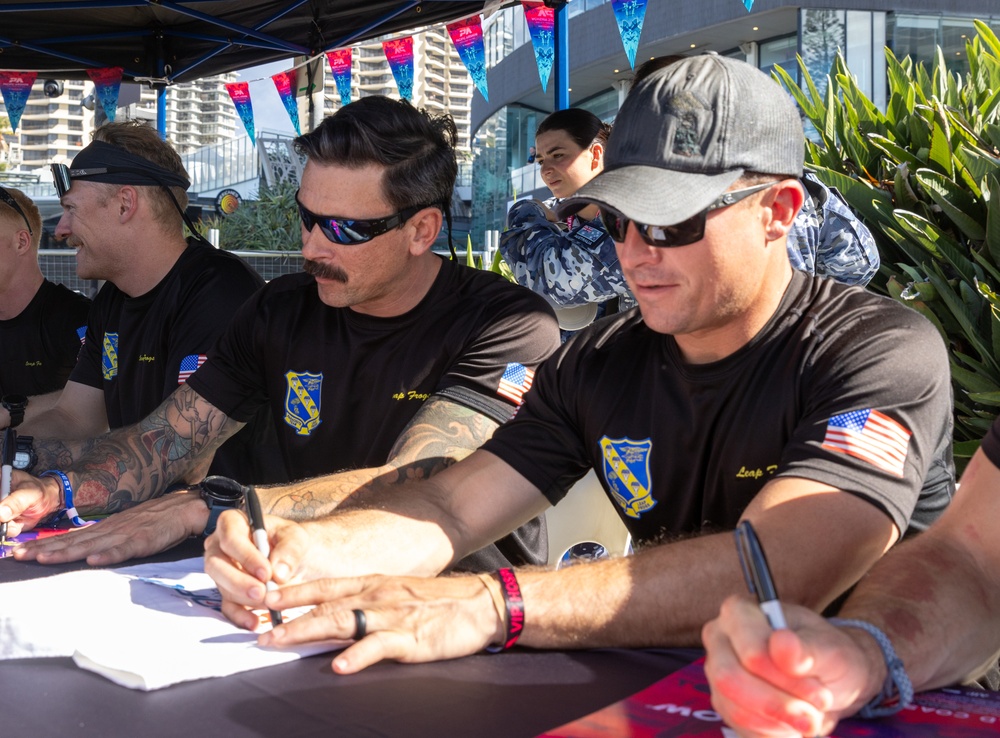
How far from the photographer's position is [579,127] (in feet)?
12.8

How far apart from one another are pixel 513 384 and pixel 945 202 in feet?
6.92

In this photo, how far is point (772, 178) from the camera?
1749mm

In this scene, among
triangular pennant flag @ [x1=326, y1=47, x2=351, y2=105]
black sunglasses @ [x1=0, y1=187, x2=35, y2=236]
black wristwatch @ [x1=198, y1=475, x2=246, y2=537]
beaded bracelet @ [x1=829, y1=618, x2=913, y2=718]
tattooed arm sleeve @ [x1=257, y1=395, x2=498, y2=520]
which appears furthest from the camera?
triangular pennant flag @ [x1=326, y1=47, x2=351, y2=105]

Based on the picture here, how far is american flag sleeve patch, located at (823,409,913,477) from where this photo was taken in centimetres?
160

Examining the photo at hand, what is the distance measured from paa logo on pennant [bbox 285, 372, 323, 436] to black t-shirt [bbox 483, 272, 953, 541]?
89cm

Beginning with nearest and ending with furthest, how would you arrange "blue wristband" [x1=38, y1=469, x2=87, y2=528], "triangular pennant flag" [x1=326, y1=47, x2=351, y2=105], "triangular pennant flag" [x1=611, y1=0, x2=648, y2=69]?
"blue wristband" [x1=38, y1=469, x2=87, y2=528] < "triangular pennant flag" [x1=611, y1=0, x2=648, y2=69] < "triangular pennant flag" [x1=326, y1=47, x2=351, y2=105]

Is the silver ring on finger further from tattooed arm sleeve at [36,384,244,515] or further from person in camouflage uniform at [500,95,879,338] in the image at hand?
person in camouflage uniform at [500,95,879,338]

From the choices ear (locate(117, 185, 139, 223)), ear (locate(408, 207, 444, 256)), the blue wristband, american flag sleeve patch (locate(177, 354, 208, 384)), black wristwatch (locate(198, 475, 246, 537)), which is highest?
ear (locate(117, 185, 139, 223))

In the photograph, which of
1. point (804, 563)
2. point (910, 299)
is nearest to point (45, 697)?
point (804, 563)

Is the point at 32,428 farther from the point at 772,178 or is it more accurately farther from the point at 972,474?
the point at 972,474

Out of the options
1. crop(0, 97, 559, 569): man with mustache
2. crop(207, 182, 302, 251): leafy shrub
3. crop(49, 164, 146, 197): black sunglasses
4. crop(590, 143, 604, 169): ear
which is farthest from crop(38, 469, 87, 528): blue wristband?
crop(207, 182, 302, 251): leafy shrub

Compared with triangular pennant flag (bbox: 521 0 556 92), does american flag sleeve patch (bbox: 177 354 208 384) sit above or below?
below

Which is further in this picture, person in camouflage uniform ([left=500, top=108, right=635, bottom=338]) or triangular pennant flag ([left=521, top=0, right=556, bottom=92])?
triangular pennant flag ([left=521, top=0, right=556, bottom=92])

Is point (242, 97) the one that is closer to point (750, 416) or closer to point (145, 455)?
point (145, 455)
